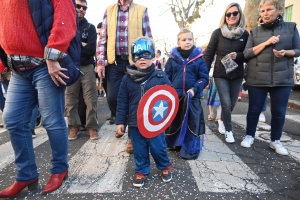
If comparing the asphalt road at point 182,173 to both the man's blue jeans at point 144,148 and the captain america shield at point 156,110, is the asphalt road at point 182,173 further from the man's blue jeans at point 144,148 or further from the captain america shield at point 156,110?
the captain america shield at point 156,110

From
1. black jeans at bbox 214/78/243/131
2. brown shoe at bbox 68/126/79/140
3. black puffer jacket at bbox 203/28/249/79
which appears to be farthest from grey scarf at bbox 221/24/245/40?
brown shoe at bbox 68/126/79/140

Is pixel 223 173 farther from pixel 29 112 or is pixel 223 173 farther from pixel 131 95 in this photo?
pixel 29 112

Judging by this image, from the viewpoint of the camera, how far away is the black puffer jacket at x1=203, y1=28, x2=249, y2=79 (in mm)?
3486

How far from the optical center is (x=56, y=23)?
1861 mm

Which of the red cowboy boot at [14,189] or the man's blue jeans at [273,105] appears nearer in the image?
the red cowboy boot at [14,189]

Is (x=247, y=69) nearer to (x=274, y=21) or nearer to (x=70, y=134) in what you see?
(x=274, y=21)

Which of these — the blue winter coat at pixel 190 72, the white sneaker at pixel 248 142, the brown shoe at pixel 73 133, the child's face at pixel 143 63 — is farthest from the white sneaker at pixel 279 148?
the brown shoe at pixel 73 133

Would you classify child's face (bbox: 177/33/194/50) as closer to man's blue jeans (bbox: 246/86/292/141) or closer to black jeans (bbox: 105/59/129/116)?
black jeans (bbox: 105/59/129/116)

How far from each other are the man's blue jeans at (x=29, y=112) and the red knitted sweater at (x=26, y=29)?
7.9 inches

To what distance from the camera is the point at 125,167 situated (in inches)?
104

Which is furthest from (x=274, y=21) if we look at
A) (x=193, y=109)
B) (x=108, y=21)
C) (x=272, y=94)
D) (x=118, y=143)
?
(x=118, y=143)

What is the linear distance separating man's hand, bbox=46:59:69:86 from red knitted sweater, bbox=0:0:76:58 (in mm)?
125

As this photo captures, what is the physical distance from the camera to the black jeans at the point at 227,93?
3.58m

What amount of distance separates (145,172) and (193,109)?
1030 millimetres
